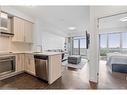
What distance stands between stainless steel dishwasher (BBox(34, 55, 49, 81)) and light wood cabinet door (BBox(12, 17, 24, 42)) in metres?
1.42

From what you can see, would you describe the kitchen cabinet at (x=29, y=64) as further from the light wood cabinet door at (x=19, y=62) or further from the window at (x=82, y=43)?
the window at (x=82, y=43)

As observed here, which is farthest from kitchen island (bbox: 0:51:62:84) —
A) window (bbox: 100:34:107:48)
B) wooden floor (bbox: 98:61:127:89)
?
window (bbox: 100:34:107:48)

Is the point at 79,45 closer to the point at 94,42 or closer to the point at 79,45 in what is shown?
the point at 79,45

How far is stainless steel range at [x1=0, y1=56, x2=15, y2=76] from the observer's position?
292cm

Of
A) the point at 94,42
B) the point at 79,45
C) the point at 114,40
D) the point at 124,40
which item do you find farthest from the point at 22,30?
the point at 124,40

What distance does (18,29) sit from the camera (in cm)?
373

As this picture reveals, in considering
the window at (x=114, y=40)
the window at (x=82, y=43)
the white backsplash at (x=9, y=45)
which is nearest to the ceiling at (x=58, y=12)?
the white backsplash at (x=9, y=45)

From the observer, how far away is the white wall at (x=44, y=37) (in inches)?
194

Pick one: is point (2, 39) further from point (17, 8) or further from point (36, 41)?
point (36, 41)

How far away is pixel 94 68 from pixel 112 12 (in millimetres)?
1732

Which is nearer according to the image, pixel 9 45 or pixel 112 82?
pixel 112 82

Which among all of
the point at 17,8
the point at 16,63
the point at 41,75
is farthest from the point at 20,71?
the point at 17,8

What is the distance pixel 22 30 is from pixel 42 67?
2104 millimetres

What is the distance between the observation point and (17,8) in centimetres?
351
